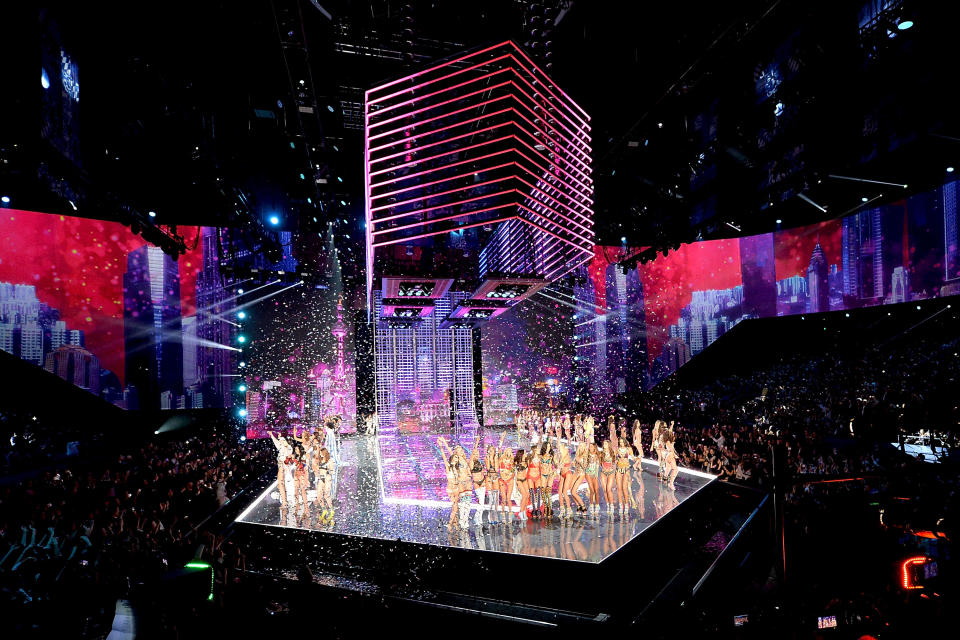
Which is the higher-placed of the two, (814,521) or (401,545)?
(401,545)

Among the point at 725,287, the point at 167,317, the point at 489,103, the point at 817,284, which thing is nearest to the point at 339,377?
the point at 167,317

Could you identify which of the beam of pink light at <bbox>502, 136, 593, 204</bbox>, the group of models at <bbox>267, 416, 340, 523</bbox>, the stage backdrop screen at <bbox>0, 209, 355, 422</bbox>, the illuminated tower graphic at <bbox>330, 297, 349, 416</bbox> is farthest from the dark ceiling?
the illuminated tower graphic at <bbox>330, 297, 349, 416</bbox>

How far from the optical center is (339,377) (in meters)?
17.2

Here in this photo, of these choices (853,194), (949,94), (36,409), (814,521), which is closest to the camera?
(949,94)

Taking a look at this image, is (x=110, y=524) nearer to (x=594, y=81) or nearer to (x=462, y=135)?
(x=462, y=135)

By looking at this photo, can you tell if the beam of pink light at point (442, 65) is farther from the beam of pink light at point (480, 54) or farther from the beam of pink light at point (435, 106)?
the beam of pink light at point (435, 106)

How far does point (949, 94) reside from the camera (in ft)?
17.7

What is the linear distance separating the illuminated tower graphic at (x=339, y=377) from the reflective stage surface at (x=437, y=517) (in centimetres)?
688

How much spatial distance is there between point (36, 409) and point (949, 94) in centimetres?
1756

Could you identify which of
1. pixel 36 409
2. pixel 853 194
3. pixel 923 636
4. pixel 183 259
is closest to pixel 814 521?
pixel 923 636

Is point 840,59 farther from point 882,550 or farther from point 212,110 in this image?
point 212,110

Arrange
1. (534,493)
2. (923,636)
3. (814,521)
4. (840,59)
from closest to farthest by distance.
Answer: (923,636) → (840,59) → (534,493) → (814,521)

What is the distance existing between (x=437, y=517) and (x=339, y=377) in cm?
1133

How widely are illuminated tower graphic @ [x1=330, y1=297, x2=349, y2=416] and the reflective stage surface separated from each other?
22.6 feet
